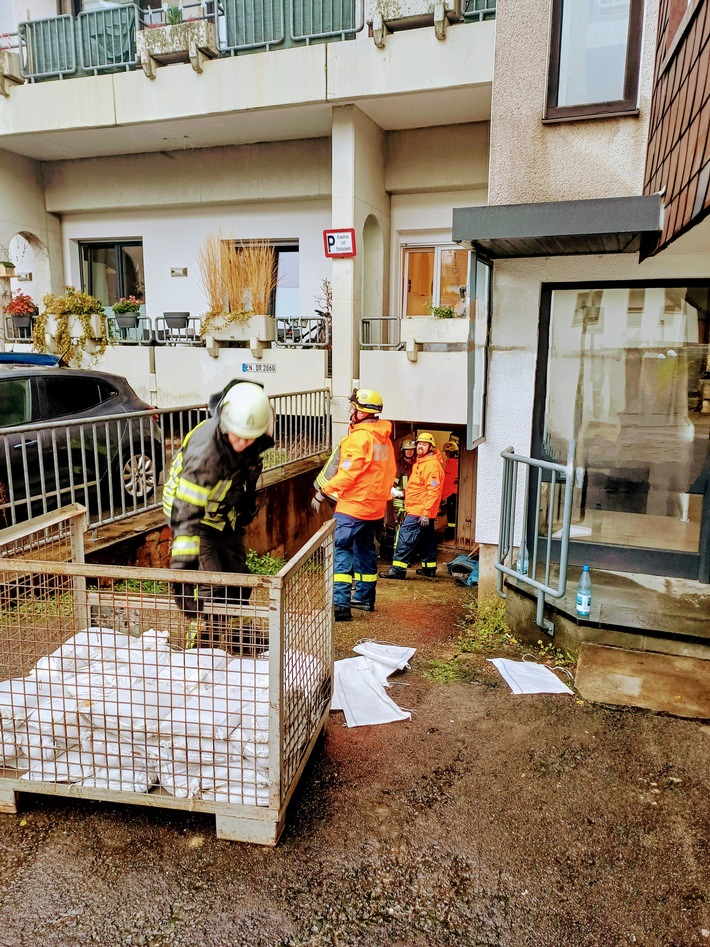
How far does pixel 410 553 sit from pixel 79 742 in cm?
575

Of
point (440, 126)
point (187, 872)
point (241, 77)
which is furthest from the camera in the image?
point (440, 126)

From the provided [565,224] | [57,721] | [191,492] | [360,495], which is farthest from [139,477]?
[565,224]

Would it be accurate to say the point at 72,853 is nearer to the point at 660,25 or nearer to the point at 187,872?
the point at 187,872

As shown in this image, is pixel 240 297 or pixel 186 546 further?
pixel 240 297

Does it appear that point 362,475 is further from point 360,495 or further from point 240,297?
point 240,297

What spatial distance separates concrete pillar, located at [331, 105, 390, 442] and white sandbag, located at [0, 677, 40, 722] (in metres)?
7.76

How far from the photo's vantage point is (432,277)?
1176 cm

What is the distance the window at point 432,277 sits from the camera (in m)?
11.5

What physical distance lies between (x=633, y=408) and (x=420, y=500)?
10.7ft

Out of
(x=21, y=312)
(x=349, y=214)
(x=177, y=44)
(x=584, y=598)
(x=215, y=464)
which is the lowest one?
(x=584, y=598)

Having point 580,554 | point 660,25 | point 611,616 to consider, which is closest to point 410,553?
point 580,554

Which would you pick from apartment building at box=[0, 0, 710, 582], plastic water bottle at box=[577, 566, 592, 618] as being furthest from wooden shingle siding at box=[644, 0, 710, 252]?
plastic water bottle at box=[577, 566, 592, 618]

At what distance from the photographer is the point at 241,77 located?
9.88m

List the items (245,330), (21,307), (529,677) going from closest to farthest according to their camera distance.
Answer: (529,677) < (245,330) < (21,307)
